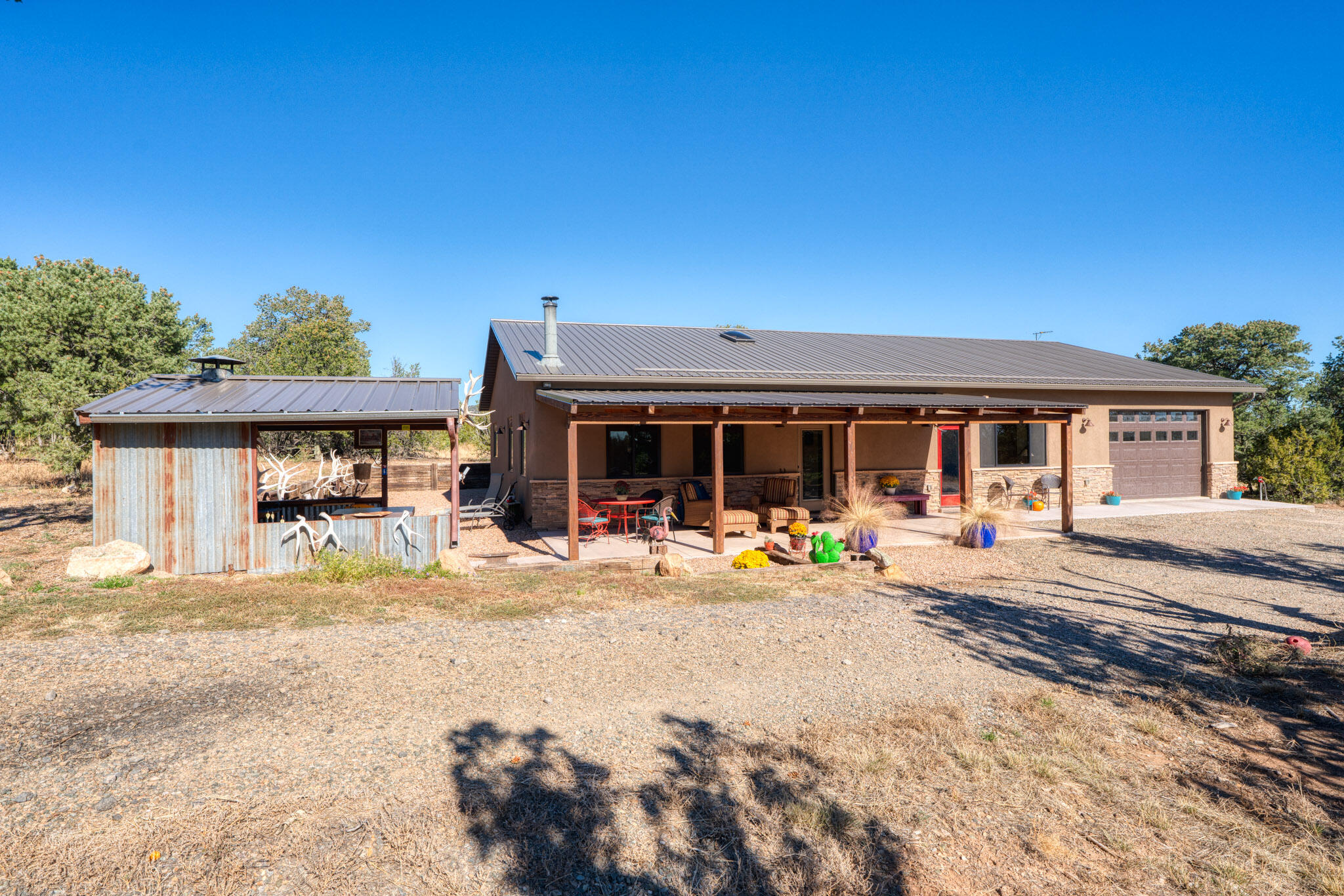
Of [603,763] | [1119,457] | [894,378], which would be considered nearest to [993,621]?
[603,763]

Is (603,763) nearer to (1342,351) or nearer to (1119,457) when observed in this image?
(1119,457)

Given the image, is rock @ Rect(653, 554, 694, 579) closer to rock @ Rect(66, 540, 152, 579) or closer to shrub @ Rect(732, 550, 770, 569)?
shrub @ Rect(732, 550, 770, 569)

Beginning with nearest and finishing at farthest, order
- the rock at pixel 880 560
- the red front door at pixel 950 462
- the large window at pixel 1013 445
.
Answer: the rock at pixel 880 560, the red front door at pixel 950 462, the large window at pixel 1013 445

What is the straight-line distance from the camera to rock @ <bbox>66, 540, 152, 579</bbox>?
27.3 feet

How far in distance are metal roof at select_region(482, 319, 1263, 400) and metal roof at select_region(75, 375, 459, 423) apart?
232 cm

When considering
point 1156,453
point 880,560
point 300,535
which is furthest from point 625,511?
point 1156,453

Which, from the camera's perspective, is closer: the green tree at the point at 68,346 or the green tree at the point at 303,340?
the green tree at the point at 68,346

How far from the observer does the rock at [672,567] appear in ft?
30.4

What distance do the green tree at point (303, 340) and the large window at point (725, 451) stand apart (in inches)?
599

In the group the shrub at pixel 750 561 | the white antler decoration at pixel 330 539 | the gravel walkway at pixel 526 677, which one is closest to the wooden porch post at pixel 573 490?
the shrub at pixel 750 561

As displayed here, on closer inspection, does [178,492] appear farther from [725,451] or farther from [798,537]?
[725,451]

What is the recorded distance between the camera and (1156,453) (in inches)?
696

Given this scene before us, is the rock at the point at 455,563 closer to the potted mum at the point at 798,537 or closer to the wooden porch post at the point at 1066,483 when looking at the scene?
the potted mum at the point at 798,537

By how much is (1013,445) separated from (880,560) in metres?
8.89
